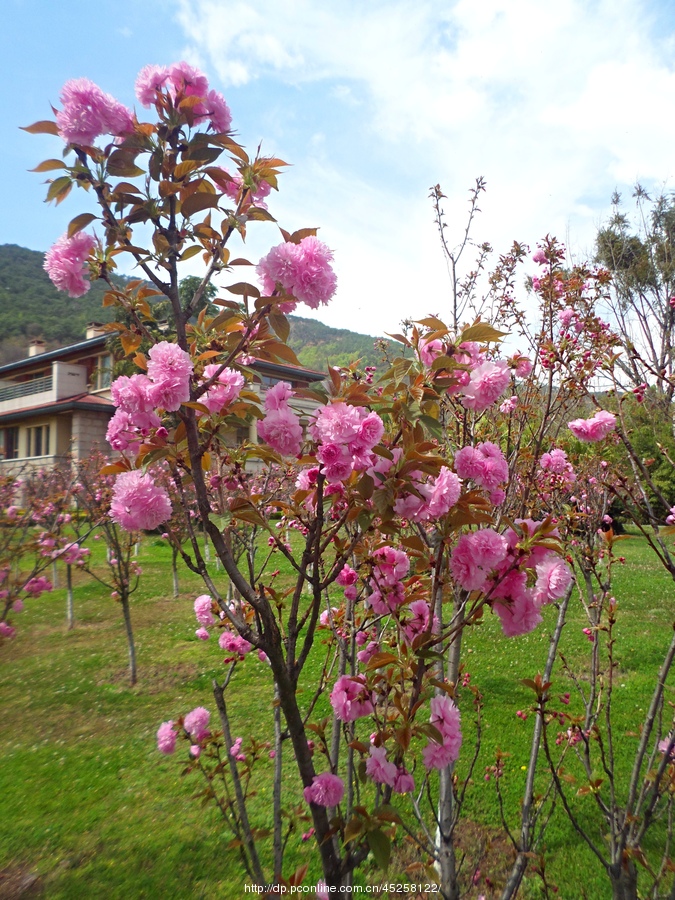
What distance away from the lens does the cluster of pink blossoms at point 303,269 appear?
3.93 ft

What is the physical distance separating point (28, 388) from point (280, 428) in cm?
2632

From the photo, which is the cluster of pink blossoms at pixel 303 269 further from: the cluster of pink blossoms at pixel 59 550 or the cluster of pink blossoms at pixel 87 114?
the cluster of pink blossoms at pixel 59 550

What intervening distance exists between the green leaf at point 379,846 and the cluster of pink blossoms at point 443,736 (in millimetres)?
179

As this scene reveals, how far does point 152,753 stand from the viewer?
4.31m

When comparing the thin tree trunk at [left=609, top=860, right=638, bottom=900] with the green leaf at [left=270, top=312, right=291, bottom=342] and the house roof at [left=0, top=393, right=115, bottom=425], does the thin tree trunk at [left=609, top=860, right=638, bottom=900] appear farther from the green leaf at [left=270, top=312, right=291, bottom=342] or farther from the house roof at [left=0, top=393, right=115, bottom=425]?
the house roof at [left=0, top=393, right=115, bottom=425]

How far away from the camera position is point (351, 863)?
125cm

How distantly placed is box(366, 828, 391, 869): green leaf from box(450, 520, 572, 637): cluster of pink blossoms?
1.66 ft

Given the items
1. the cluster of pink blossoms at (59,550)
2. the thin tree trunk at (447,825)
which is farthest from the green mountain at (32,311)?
the thin tree trunk at (447,825)

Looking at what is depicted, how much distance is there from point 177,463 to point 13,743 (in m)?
4.61

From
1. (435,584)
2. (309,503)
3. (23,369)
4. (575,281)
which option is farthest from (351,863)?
(23,369)

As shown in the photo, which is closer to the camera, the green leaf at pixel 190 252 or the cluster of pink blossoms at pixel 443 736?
the cluster of pink blossoms at pixel 443 736

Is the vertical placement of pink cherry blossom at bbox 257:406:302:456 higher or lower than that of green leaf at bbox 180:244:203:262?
lower

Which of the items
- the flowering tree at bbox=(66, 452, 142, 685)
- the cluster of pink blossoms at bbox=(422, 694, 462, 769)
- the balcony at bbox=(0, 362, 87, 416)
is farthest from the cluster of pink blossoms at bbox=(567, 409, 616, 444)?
the balcony at bbox=(0, 362, 87, 416)

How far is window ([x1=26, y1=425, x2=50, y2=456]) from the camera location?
2228 centimetres
